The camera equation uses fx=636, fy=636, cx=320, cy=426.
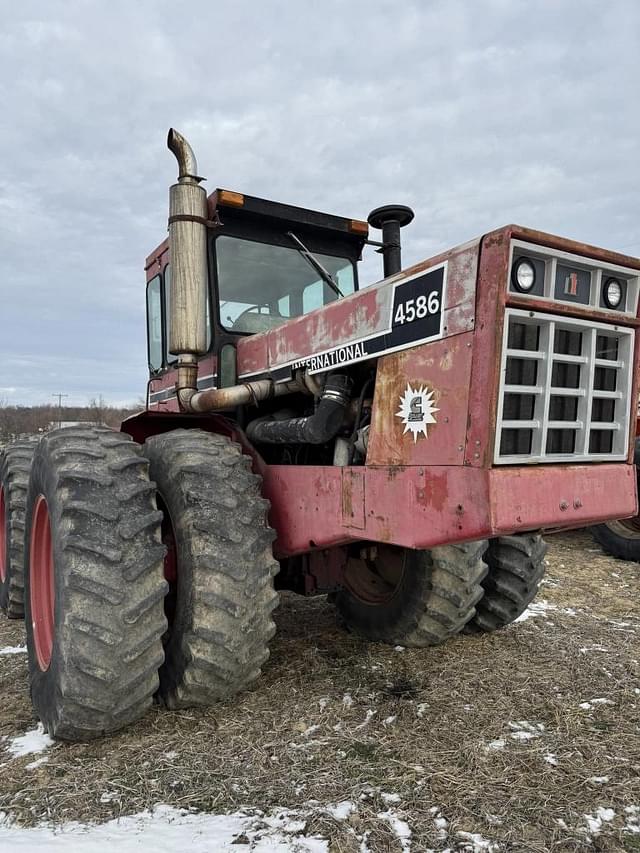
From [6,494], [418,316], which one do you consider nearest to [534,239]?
[418,316]

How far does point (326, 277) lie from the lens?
4.17m

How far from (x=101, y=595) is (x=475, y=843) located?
170cm

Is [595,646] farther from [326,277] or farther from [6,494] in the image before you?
[6,494]

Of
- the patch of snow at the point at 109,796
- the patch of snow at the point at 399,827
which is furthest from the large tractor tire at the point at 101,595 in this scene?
the patch of snow at the point at 399,827

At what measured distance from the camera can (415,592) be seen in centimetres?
381

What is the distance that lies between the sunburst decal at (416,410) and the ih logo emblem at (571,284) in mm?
661

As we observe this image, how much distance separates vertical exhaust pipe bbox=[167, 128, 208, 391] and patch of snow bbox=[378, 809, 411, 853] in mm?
2456

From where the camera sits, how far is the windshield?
3.99 meters

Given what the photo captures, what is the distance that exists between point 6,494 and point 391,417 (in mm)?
3758

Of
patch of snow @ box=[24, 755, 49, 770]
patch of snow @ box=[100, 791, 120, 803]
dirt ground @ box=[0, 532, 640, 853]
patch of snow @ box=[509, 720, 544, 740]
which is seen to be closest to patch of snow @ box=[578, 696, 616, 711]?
dirt ground @ box=[0, 532, 640, 853]

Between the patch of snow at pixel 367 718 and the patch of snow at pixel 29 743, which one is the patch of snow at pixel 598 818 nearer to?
the patch of snow at pixel 367 718

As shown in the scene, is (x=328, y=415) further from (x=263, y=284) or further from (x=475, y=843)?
(x=475, y=843)

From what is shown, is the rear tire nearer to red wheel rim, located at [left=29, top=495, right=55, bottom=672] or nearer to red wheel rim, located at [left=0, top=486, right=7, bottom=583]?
red wheel rim, located at [left=29, top=495, right=55, bottom=672]

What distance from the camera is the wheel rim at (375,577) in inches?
161
